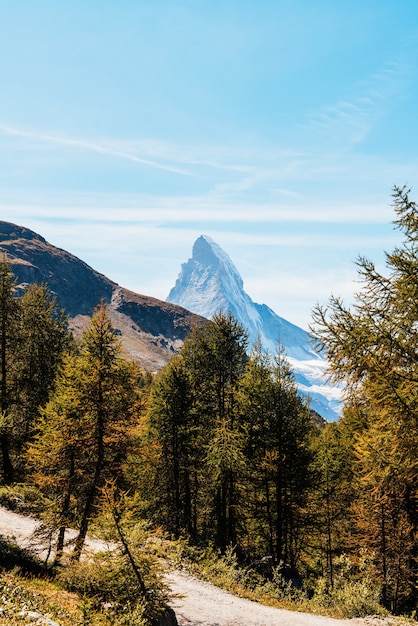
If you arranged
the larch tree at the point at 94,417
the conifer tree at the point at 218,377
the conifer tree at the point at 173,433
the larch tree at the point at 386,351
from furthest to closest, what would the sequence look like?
the conifer tree at the point at 173,433 → the conifer tree at the point at 218,377 → the larch tree at the point at 94,417 → the larch tree at the point at 386,351

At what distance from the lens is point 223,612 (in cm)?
1444

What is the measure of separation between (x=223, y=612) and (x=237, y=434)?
780cm

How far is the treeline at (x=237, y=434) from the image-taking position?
9.83 meters

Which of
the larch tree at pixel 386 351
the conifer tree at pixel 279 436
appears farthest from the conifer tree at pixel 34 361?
the larch tree at pixel 386 351

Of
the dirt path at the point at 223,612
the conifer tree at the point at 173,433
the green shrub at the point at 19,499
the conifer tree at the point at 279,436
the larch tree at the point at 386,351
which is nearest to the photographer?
the larch tree at the point at 386,351

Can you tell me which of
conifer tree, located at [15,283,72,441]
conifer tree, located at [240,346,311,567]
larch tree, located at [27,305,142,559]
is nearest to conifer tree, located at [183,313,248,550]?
conifer tree, located at [240,346,311,567]

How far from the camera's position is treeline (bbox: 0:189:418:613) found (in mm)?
9828

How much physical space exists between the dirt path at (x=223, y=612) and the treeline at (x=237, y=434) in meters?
3.55

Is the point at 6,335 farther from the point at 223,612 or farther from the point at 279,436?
the point at 223,612

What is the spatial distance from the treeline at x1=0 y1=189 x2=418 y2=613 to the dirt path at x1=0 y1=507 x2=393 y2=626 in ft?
11.6

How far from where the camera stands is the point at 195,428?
76.8 ft

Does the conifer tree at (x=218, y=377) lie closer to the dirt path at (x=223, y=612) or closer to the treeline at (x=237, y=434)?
the treeline at (x=237, y=434)

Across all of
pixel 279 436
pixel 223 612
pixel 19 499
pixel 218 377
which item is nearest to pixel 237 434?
pixel 279 436

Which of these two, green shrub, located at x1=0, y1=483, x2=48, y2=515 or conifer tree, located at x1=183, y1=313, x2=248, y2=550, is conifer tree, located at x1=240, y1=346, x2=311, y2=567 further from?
green shrub, located at x1=0, y1=483, x2=48, y2=515
